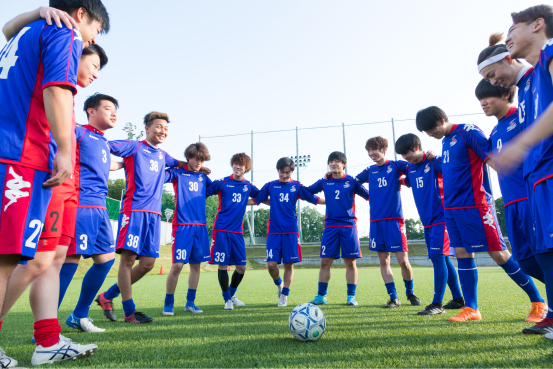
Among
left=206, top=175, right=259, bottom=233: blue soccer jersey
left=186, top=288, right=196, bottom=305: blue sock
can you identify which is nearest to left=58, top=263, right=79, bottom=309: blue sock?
left=186, top=288, right=196, bottom=305: blue sock

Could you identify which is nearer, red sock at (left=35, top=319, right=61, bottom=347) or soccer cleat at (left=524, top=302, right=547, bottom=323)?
red sock at (left=35, top=319, right=61, bottom=347)

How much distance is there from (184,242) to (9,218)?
11.5ft

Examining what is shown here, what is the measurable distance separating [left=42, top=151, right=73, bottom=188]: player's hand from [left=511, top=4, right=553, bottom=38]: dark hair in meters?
2.94

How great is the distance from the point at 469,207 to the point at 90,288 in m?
4.27

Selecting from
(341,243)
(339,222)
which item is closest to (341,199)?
(339,222)

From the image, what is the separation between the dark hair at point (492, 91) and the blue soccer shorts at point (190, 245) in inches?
165

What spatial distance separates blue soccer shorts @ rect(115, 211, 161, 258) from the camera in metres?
3.98

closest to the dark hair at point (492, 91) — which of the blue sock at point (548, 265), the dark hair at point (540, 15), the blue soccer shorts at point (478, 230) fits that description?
the blue soccer shorts at point (478, 230)

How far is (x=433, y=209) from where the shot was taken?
15.5ft

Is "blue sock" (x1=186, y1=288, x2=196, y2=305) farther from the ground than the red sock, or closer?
closer

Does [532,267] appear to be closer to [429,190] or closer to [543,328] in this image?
[543,328]

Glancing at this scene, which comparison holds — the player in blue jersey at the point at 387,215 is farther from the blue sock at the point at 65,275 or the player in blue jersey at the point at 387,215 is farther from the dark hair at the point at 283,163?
the blue sock at the point at 65,275

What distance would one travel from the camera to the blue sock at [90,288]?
11.3ft

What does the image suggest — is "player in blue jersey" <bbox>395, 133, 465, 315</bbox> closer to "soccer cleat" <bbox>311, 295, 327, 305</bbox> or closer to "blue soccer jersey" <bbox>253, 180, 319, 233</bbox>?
"soccer cleat" <bbox>311, 295, 327, 305</bbox>
